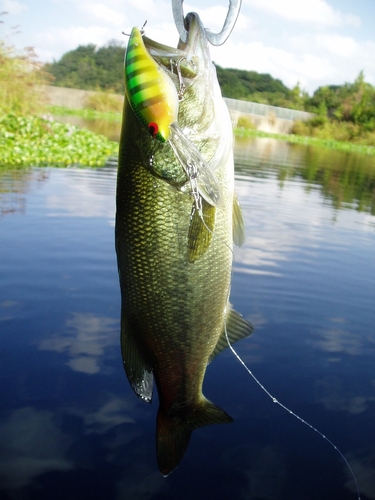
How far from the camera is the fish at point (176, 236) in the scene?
1822mm

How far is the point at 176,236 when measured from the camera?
193cm

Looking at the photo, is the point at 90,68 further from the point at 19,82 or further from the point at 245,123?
the point at 19,82

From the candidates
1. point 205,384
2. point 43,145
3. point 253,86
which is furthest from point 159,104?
point 253,86

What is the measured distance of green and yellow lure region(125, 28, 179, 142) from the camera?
1659 millimetres

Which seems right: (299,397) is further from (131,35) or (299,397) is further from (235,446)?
(131,35)

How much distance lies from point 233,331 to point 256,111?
69.1 meters

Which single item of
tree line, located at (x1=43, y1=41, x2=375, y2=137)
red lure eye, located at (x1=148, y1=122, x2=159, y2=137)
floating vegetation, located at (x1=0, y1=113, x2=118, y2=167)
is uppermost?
tree line, located at (x1=43, y1=41, x2=375, y2=137)

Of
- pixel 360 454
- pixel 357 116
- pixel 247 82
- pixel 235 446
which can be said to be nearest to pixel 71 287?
pixel 235 446

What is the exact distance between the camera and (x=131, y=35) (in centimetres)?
170

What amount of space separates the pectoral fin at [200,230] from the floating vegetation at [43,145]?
479 inches

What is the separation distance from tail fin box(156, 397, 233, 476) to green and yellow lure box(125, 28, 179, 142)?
45.1 inches

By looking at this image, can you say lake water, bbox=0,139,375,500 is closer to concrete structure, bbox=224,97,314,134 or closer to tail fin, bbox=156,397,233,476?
tail fin, bbox=156,397,233,476

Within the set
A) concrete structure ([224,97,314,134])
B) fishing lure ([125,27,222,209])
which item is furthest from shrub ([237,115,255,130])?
fishing lure ([125,27,222,209])

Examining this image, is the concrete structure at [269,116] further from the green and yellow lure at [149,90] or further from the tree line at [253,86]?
the green and yellow lure at [149,90]
